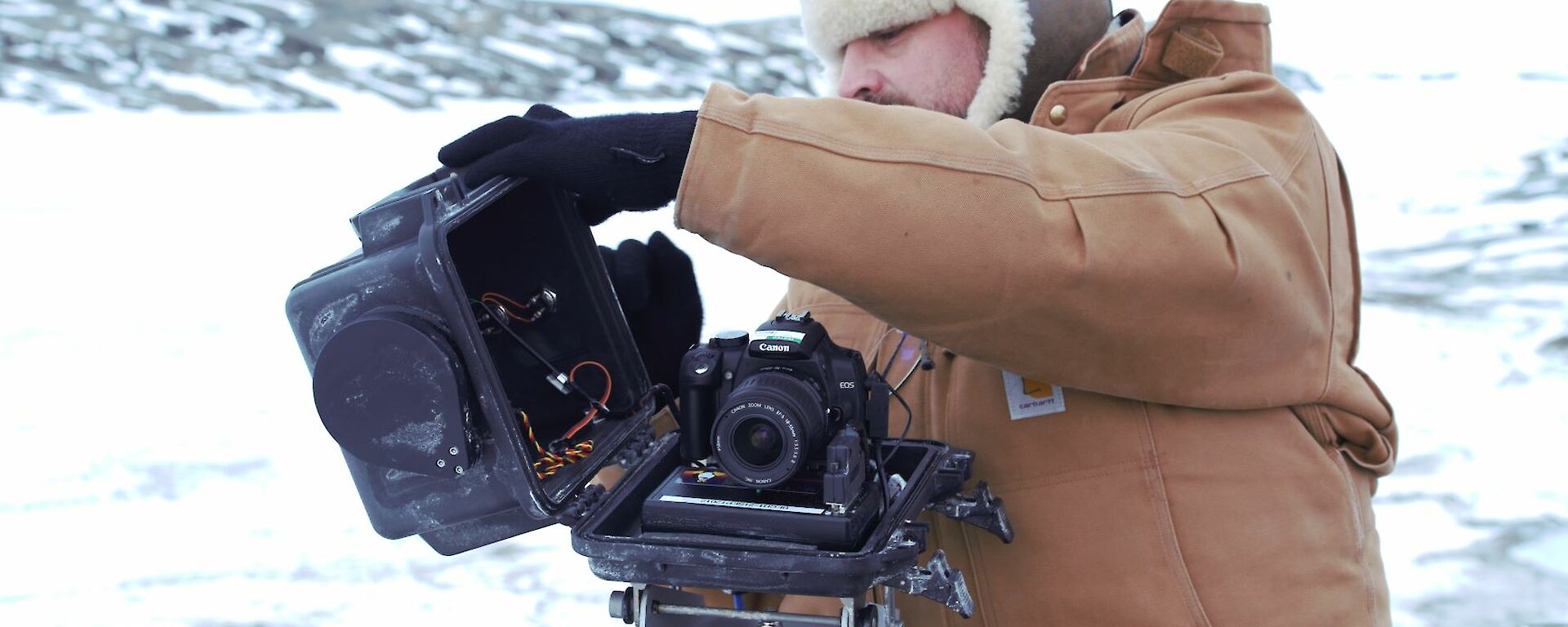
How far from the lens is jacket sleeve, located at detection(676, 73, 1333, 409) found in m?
1.00

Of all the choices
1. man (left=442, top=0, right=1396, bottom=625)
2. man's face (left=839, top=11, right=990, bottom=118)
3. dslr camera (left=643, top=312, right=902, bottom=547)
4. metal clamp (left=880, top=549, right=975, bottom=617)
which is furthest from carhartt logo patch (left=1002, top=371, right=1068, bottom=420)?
man's face (left=839, top=11, right=990, bottom=118)

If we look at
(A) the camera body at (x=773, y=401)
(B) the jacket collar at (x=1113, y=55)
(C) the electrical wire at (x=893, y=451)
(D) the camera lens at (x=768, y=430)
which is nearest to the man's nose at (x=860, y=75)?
(B) the jacket collar at (x=1113, y=55)

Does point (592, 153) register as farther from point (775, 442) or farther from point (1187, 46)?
point (1187, 46)

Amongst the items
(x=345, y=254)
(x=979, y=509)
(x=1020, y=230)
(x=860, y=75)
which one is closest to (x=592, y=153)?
(x=1020, y=230)

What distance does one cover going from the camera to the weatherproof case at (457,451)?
993 millimetres

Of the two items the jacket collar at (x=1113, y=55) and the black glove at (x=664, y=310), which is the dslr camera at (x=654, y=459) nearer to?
the black glove at (x=664, y=310)

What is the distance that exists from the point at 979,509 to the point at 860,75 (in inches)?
25.9

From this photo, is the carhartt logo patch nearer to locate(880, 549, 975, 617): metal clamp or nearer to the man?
the man

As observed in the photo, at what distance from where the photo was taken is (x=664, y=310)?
5.32 ft

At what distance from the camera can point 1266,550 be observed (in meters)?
1.29

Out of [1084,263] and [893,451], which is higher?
[1084,263]

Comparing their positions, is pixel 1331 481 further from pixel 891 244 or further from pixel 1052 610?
pixel 891 244

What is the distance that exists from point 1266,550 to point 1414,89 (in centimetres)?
802

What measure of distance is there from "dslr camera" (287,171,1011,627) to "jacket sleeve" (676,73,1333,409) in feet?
0.39
